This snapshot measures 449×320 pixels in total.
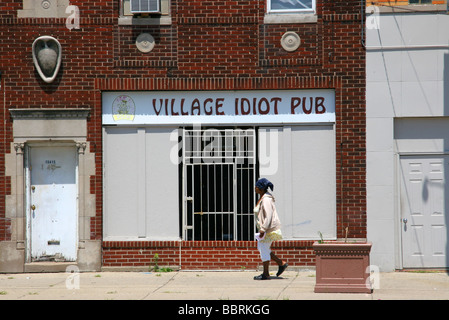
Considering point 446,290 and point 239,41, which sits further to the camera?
point 239,41

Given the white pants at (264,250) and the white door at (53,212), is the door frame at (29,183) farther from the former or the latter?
the white pants at (264,250)

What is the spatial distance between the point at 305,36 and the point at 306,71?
0.63 meters

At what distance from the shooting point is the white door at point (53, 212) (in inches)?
592

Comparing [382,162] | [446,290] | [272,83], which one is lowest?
[446,290]

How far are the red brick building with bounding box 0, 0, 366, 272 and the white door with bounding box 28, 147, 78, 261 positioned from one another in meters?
0.17

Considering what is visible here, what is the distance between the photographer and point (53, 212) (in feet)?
49.4

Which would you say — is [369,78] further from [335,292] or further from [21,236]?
[21,236]

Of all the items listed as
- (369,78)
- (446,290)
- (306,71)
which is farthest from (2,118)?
(446,290)

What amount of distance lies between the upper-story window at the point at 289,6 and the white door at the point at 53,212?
14.6ft

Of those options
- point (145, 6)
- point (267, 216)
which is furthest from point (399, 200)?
point (145, 6)

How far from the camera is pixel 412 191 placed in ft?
48.5

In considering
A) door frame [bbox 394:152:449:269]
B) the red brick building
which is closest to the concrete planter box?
the red brick building

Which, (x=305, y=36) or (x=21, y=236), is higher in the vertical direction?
(x=305, y=36)

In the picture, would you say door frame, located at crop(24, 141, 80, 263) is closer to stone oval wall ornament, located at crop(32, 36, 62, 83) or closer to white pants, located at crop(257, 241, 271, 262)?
stone oval wall ornament, located at crop(32, 36, 62, 83)
